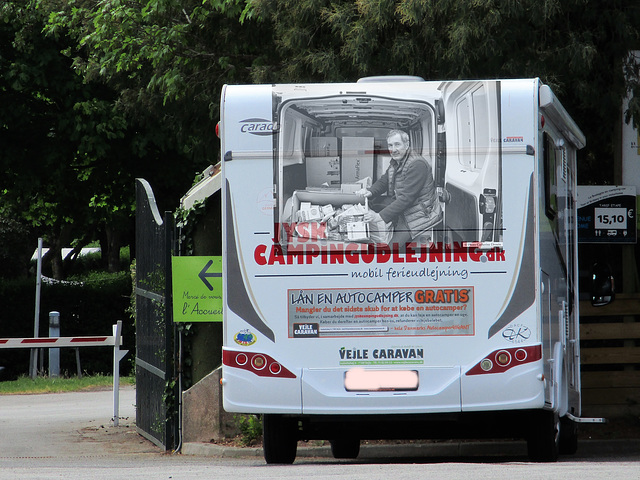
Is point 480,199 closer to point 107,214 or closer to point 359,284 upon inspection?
point 359,284

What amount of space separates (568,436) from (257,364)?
3.61 meters

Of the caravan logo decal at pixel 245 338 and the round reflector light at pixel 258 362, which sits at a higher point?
the caravan logo decal at pixel 245 338

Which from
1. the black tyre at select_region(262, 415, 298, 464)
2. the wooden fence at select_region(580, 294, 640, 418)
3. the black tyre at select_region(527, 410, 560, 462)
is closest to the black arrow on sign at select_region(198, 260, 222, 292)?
the black tyre at select_region(262, 415, 298, 464)

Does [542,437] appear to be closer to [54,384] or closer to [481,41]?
[481,41]

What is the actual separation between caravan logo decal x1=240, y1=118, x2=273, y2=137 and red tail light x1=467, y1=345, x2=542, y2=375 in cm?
226

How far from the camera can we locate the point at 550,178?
28.5 feet

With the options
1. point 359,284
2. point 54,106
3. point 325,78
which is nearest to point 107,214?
point 54,106

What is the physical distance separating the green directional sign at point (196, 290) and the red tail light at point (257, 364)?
8.08 feet

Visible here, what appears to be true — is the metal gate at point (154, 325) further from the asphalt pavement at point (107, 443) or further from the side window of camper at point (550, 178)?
the side window of camper at point (550, 178)

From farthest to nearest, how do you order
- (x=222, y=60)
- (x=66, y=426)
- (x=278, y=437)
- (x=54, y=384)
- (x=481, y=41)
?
(x=54, y=384) < (x=222, y=60) < (x=66, y=426) < (x=481, y=41) < (x=278, y=437)

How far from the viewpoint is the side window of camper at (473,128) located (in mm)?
8078

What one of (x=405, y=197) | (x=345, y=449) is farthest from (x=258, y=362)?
(x=345, y=449)

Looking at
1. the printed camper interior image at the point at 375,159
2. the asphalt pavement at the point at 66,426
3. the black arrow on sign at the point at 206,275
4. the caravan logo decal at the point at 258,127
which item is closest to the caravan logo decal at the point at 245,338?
the printed camper interior image at the point at 375,159

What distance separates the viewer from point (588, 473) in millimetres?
7141
